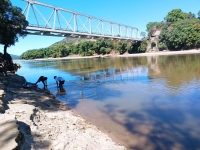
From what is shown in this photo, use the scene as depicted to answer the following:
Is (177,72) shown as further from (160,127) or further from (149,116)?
(160,127)

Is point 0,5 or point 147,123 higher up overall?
point 0,5

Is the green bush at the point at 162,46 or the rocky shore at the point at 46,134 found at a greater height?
the green bush at the point at 162,46

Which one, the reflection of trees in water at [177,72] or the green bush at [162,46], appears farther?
the green bush at [162,46]

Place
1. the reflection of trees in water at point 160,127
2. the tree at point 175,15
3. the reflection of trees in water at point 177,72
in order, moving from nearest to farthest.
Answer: the reflection of trees in water at point 160,127, the reflection of trees in water at point 177,72, the tree at point 175,15

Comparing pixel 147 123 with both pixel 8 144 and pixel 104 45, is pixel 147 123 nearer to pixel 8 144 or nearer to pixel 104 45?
pixel 8 144

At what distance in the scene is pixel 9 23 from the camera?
3023 centimetres

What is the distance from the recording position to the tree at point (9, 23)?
27416 millimetres

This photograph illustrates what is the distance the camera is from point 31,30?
45.8m

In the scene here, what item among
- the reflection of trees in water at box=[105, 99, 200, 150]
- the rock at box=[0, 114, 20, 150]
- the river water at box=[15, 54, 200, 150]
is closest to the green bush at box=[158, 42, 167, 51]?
the river water at box=[15, 54, 200, 150]

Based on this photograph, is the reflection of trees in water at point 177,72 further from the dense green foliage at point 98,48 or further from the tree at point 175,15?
the tree at point 175,15

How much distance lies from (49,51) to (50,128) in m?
173

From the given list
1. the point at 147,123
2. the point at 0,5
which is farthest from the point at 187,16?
the point at 147,123

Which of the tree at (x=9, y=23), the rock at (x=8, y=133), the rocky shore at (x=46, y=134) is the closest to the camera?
the rock at (x=8, y=133)

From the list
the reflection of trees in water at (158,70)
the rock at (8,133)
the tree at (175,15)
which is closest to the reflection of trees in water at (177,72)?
the reflection of trees in water at (158,70)
